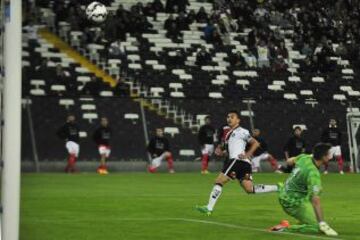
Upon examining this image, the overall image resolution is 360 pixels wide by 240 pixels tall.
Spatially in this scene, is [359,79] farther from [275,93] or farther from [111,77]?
[111,77]

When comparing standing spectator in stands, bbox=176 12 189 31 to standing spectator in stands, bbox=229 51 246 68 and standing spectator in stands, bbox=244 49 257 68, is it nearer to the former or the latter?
standing spectator in stands, bbox=229 51 246 68

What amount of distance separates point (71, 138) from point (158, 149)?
3122mm

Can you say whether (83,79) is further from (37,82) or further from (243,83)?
(243,83)

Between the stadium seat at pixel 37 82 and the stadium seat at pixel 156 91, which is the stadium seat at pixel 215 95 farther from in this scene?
the stadium seat at pixel 37 82

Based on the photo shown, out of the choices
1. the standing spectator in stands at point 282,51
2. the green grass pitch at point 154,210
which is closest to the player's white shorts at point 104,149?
the green grass pitch at point 154,210

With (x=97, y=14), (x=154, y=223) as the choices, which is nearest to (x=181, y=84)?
(x=97, y=14)

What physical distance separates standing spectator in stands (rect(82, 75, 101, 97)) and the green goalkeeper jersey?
21624 millimetres

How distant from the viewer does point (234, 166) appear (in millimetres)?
17672

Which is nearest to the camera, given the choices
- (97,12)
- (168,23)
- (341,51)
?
(97,12)

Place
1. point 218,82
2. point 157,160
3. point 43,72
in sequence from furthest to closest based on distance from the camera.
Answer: point 218,82 → point 43,72 → point 157,160

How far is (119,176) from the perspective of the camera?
103 feet

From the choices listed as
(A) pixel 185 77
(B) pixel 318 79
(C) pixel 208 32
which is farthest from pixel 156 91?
(B) pixel 318 79

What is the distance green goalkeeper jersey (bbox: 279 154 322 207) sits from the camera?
1344 cm

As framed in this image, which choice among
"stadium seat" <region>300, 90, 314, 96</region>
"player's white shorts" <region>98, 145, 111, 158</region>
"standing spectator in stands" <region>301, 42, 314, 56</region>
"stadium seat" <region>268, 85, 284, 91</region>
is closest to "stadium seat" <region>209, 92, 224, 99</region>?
"stadium seat" <region>268, 85, 284, 91</region>
